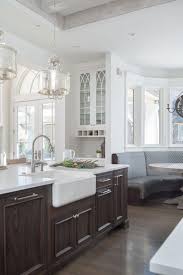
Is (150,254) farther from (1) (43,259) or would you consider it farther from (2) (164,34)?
(2) (164,34)

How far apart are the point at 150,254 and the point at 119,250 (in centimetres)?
34

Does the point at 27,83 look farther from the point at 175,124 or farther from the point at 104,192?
the point at 104,192

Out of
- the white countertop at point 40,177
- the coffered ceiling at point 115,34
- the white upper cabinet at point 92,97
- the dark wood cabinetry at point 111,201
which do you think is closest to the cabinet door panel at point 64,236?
the white countertop at point 40,177

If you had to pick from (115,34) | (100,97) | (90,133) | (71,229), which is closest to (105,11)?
(115,34)

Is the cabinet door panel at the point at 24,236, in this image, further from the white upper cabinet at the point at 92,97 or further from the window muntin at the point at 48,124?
the window muntin at the point at 48,124

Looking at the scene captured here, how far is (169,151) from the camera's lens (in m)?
6.37

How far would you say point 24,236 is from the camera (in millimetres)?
2123

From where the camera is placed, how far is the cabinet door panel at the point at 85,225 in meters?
2.79

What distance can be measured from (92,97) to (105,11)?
7.44ft

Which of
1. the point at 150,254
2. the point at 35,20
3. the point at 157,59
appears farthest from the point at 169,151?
the point at 35,20

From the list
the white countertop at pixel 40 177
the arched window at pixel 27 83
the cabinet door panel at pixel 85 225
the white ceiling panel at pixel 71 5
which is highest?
the white ceiling panel at pixel 71 5

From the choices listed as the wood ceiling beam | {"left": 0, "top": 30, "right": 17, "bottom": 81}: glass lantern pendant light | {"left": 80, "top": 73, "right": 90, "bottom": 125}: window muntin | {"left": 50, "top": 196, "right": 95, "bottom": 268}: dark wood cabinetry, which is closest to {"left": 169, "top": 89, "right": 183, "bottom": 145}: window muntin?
{"left": 80, "top": 73, "right": 90, "bottom": 125}: window muntin

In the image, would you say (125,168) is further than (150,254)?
Yes

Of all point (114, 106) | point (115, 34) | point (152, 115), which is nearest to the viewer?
point (115, 34)
